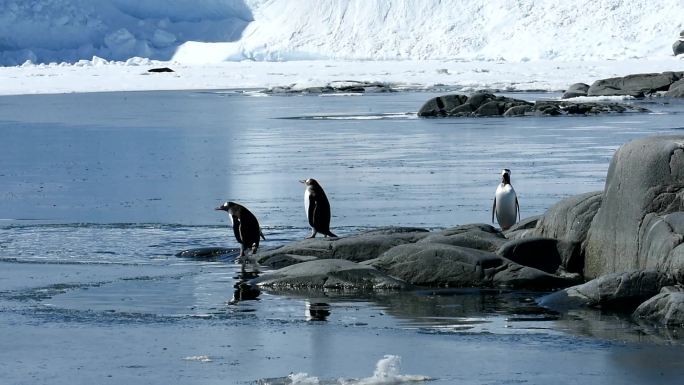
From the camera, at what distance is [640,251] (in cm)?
897

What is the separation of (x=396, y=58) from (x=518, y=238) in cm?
6705

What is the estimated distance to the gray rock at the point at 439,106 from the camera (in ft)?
104

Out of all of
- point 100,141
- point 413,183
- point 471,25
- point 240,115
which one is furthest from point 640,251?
point 471,25

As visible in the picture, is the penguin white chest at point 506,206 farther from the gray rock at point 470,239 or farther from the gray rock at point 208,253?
the gray rock at point 208,253

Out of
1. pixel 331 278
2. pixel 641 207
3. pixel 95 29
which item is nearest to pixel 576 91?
pixel 641 207

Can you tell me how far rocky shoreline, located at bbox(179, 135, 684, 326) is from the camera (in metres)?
8.45

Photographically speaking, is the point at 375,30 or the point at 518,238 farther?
the point at 375,30

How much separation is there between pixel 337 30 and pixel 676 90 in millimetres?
41191

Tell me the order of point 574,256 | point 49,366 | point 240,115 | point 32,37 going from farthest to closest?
point 32,37 < point 240,115 < point 574,256 < point 49,366

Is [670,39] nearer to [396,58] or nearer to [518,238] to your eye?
[396,58]

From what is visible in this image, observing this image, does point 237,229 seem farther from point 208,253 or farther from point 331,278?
point 331,278

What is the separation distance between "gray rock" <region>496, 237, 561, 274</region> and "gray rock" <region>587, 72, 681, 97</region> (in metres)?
30.9

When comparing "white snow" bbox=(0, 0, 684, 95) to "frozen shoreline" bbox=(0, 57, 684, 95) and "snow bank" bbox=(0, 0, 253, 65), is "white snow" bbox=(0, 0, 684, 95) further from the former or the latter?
"frozen shoreline" bbox=(0, 57, 684, 95)

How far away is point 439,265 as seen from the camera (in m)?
9.43
